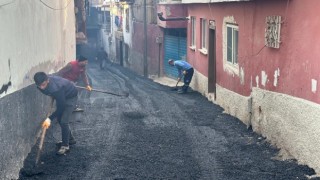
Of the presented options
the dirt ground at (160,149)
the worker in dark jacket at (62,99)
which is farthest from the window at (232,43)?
the worker in dark jacket at (62,99)

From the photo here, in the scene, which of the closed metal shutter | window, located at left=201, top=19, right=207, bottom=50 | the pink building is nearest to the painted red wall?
the pink building

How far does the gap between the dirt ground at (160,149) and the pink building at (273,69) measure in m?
0.39

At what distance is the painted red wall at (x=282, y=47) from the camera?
23.0 ft

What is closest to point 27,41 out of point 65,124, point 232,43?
point 65,124

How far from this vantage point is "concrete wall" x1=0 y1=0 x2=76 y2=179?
6609 millimetres

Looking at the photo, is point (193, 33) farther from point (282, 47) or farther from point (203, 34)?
point (282, 47)

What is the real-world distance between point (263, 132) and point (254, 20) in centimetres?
258

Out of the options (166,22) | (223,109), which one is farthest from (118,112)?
(166,22)

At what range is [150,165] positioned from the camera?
758 cm

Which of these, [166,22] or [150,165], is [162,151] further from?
[166,22]

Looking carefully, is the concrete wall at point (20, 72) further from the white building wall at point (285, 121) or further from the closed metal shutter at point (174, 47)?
the closed metal shutter at point (174, 47)

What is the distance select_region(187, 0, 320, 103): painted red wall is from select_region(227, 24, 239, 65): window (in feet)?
1.32

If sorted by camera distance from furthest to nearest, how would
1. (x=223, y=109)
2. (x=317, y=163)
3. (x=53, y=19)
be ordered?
(x=223, y=109), (x=53, y=19), (x=317, y=163)

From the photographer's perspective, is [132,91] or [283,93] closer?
[283,93]
